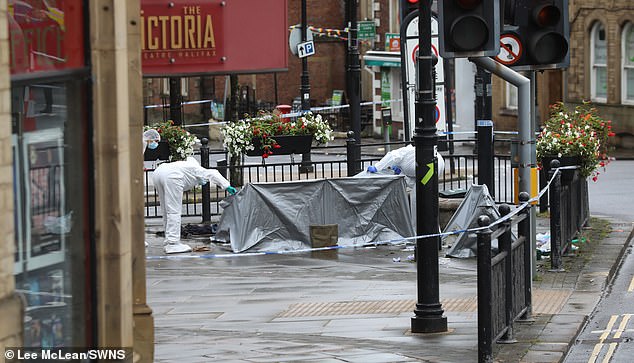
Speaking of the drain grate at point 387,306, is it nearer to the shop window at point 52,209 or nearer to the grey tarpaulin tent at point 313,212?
the grey tarpaulin tent at point 313,212

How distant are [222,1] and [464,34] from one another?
3732mm

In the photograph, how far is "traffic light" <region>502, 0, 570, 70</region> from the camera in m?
13.7

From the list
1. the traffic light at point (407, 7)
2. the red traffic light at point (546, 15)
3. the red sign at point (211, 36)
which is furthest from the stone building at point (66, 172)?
the traffic light at point (407, 7)

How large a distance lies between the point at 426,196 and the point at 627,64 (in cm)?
2500

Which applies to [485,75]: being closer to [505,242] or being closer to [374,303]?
[374,303]

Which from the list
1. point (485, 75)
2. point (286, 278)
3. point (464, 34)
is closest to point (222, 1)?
point (464, 34)

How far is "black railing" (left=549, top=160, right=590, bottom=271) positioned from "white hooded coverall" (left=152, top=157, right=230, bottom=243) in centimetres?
492

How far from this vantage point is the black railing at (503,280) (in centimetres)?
1057

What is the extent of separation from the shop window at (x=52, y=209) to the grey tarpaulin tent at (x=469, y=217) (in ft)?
30.9

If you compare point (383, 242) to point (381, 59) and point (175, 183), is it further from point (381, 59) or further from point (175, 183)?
point (381, 59)

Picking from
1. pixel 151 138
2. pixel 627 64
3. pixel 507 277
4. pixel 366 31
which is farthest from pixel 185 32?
pixel 366 31

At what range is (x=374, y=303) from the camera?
14.0 meters

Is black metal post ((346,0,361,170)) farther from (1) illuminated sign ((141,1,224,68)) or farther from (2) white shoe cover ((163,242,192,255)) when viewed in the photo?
(1) illuminated sign ((141,1,224,68))

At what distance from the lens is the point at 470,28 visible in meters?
11.7
